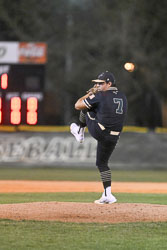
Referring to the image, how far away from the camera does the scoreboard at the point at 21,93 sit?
18.5m

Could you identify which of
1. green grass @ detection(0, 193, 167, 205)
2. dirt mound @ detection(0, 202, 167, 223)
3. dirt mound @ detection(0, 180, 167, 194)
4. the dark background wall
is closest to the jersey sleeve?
dirt mound @ detection(0, 202, 167, 223)

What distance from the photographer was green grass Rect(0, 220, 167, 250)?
6488 millimetres

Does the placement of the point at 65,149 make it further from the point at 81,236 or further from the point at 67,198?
the point at 81,236

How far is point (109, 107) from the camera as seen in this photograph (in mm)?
9125

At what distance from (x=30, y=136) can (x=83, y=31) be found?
15210mm

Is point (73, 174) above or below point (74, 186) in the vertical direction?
below

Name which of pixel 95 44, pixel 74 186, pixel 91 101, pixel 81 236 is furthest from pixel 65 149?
pixel 95 44

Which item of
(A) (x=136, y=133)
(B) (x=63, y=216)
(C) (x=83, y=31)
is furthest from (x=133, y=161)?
(C) (x=83, y=31)

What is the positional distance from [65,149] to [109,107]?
37.4ft

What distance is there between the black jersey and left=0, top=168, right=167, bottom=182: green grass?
28.1 ft

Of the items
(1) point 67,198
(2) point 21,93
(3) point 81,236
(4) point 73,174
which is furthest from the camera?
(4) point 73,174

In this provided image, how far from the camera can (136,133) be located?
2083 cm

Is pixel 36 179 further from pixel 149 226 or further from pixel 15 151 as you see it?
pixel 149 226

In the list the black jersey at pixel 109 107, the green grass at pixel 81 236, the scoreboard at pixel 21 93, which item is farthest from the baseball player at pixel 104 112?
the scoreboard at pixel 21 93
